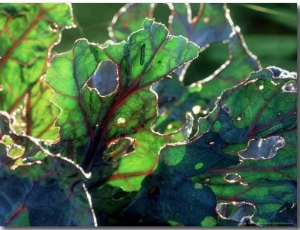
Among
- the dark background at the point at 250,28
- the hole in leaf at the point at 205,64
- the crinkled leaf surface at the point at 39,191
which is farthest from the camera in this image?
the hole in leaf at the point at 205,64

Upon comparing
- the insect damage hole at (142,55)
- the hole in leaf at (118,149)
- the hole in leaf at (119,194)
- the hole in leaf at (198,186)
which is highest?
the insect damage hole at (142,55)

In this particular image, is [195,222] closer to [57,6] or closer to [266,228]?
[266,228]

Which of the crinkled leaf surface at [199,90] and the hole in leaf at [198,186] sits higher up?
the crinkled leaf surface at [199,90]

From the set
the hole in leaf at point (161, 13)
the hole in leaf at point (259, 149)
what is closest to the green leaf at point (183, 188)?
the hole in leaf at point (259, 149)

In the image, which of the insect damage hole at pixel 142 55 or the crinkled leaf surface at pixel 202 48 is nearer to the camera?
the insect damage hole at pixel 142 55

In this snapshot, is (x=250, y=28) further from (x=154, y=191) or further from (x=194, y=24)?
(x=154, y=191)

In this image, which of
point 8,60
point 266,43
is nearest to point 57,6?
point 8,60

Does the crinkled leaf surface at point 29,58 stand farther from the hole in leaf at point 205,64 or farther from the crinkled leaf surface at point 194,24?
the hole in leaf at point 205,64

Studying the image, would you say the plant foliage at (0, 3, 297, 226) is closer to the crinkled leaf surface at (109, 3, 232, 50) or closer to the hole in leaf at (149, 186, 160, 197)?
the hole in leaf at (149, 186, 160, 197)

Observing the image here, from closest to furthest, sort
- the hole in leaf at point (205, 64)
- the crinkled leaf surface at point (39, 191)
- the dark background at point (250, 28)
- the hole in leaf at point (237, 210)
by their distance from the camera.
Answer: the crinkled leaf surface at point (39, 191) → the hole in leaf at point (237, 210) → the dark background at point (250, 28) → the hole in leaf at point (205, 64)
